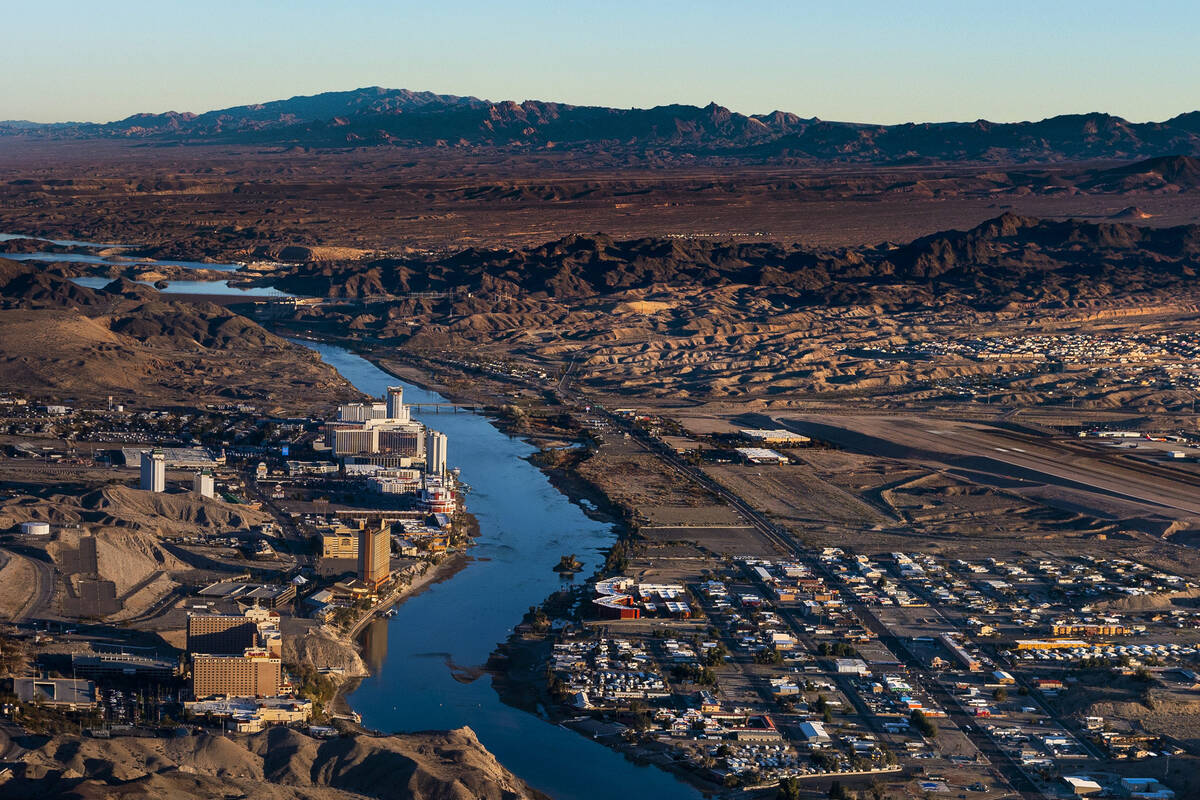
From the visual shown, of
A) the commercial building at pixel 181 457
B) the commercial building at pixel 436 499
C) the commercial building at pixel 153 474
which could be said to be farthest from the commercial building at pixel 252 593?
the commercial building at pixel 181 457

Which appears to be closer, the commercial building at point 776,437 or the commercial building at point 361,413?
the commercial building at point 361,413

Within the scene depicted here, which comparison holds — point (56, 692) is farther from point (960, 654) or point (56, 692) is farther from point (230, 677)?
point (960, 654)

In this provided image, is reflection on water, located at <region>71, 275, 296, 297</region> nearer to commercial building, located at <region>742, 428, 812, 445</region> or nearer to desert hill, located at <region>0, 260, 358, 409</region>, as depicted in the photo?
desert hill, located at <region>0, 260, 358, 409</region>

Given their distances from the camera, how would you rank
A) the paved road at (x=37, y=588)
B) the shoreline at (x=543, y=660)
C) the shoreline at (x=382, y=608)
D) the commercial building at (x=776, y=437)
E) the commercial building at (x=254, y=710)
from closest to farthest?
the shoreline at (x=543, y=660)
the commercial building at (x=254, y=710)
the shoreline at (x=382, y=608)
the paved road at (x=37, y=588)
the commercial building at (x=776, y=437)

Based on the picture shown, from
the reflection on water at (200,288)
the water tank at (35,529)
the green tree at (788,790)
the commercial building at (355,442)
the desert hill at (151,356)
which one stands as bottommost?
the reflection on water at (200,288)

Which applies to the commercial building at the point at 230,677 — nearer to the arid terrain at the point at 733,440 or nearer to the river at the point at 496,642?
the river at the point at 496,642

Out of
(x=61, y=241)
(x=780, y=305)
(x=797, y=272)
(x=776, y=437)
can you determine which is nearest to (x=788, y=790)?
(x=776, y=437)
